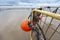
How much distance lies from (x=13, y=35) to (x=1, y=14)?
42 cm

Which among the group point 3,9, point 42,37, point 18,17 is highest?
point 42,37

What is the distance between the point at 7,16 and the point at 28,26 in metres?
1.25

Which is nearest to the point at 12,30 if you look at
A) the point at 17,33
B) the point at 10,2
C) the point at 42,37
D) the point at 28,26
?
the point at 17,33

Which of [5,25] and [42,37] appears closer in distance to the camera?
[42,37]

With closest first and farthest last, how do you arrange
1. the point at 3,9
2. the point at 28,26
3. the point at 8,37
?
the point at 28,26, the point at 8,37, the point at 3,9

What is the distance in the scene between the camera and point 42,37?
0.81 meters

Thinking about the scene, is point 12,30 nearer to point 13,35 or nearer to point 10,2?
point 13,35

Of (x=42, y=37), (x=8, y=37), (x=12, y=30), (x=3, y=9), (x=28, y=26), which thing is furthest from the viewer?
(x=3, y=9)

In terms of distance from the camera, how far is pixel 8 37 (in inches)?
73.0

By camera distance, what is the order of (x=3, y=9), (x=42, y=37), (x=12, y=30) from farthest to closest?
1. (x=3, y=9)
2. (x=12, y=30)
3. (x=42, y=37)

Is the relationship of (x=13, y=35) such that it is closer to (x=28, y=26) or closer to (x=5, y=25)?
(x=5, y=25)

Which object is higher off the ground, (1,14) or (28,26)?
(28,26)

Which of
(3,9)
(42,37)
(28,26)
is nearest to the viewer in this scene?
(42,37)

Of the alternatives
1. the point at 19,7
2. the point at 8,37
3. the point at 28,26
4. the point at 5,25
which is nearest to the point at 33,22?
the point at 28,26
